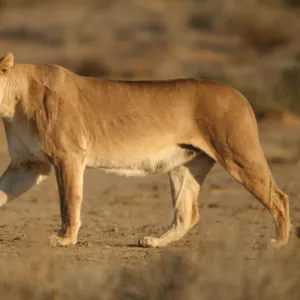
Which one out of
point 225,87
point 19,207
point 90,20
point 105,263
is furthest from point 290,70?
point 90,20

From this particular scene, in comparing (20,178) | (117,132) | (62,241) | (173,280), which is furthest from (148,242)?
(173,280)

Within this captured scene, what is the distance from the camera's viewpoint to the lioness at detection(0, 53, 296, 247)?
10.4 metres

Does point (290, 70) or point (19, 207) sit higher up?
point (19, 207)

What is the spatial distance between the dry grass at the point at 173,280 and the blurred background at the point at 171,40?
1298 cm

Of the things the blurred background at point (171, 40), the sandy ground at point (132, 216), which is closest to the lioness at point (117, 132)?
the sandy ground at point (132, 216)

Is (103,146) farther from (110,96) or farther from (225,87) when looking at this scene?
(225,87)

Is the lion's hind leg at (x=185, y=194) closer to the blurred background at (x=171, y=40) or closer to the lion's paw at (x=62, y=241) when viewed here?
the lion's paw at (x=62, y=241)

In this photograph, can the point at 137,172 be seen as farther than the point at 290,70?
No

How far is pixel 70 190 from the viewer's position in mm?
10367

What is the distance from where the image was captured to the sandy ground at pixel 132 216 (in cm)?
1039

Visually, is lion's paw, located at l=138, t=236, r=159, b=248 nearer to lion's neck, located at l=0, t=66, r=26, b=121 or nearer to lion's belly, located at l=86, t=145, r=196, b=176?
lion's belly, located at l=86, t=145, r=196, b=176

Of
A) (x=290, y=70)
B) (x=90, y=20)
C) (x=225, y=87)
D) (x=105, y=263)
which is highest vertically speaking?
(x=225, y=87)

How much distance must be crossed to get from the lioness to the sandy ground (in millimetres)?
385

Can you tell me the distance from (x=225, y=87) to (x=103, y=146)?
1220 mm
